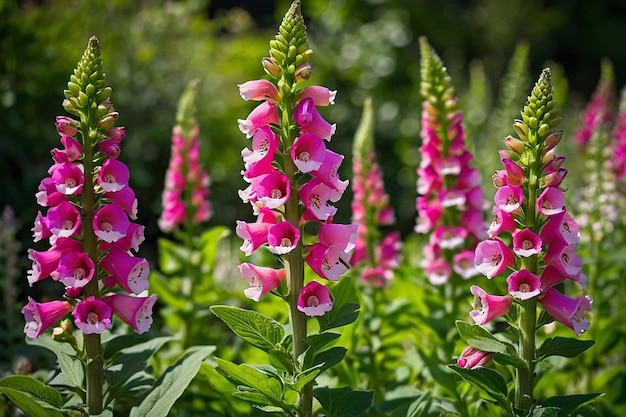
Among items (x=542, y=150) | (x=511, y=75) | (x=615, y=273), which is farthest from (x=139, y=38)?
(x=542, y=150)

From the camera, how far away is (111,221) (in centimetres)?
210

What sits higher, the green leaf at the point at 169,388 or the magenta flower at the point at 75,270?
the magenta flower at the point at 75,270

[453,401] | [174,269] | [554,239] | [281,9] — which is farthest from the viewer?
[281,9]

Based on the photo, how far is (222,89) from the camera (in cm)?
662

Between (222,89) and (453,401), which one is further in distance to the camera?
(222,89)

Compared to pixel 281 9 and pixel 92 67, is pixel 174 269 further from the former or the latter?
pixel 281 9

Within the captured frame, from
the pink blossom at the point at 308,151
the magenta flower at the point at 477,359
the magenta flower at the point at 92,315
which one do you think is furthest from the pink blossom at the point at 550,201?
the magenta flower at the point at 92,315

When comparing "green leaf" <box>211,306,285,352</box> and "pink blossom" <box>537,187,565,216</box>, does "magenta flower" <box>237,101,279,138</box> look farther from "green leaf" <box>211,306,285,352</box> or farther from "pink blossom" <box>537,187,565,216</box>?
"pink blossom" <box>537,187,565,216</box>

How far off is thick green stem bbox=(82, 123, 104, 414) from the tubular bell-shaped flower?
1391 millimetres

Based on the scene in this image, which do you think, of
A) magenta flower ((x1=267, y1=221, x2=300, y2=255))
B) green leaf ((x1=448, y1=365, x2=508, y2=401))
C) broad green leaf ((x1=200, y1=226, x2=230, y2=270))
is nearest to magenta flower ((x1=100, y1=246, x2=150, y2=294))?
magenta flower ((x1=267, y1=221, x2=300, y2=255))

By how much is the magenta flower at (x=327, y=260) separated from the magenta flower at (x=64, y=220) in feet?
2.13

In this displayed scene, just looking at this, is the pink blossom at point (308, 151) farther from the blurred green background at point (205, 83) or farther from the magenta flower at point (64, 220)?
the blurred green background at point (205, 83)

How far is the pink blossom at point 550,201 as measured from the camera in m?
1.95

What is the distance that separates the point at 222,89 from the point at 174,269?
3.37 m
